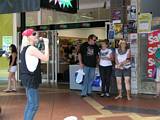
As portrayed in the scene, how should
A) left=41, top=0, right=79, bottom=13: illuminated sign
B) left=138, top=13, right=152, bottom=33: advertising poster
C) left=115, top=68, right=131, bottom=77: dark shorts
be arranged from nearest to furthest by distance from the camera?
left=41, top=0, right=79, bottom=13: illuminated sign < left=115, top=68, right=131, bottom=77: dark shorts < left=138, top=13, right=152, bottom=33: advertising poster

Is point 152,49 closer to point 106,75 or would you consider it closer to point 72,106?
point 106,75

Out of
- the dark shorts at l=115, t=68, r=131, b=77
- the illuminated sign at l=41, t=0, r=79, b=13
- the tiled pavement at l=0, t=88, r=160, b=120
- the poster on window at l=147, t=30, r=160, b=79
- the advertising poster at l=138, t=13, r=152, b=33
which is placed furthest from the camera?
the advertising poster at l=138, t=13, r=152, b=33

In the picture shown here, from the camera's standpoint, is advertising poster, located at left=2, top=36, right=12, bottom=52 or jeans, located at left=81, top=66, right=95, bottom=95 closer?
jeans, located at left=81, top=66, right=95, bottom=95

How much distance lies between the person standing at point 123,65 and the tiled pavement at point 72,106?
1.74 ft

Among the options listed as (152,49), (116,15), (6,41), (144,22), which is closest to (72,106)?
(152,49)

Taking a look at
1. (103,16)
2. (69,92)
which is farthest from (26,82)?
(103,16)

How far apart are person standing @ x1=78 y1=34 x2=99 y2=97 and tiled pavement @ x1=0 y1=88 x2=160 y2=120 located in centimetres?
51

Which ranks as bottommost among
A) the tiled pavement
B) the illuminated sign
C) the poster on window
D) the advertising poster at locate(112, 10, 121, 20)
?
the tiled pavement

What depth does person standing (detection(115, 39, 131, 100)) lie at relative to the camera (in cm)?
1253

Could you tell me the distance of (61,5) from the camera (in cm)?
1238

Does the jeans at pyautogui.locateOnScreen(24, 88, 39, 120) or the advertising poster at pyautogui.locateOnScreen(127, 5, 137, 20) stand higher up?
the advertising poster at pyautogui.locateOnScreen(127, 5, 137, 20)

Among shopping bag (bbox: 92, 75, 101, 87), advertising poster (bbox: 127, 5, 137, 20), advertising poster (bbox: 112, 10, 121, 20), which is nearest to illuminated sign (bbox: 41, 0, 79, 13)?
advertising poster (bbox: 112, 10, 121, 20)

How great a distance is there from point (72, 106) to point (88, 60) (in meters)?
2.10

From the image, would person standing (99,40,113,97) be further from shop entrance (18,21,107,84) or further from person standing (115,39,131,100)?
shop entrance (18,21,107,84)
